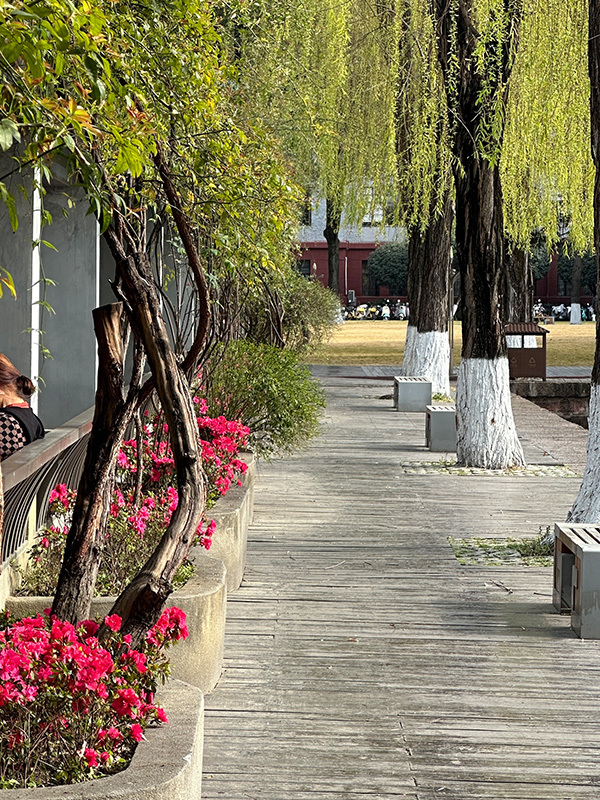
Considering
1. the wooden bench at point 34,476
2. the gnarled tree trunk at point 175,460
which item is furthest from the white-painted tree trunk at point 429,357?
the gnarled tree trunk at point 175,460

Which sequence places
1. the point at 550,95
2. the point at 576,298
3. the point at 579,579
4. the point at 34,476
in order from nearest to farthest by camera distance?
the point at 34,476
the point at 579,579
the point at 550,95
the point at 576,298

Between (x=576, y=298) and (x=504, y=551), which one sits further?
(x=576, y=298)

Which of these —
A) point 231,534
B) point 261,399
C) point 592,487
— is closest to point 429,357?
point 261,399

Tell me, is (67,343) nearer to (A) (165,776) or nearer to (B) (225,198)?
(B) (225,198)

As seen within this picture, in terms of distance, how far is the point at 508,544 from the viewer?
27.8 feet

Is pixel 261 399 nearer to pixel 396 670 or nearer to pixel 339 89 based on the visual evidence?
pixel 396 670

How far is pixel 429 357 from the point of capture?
65.0 ft

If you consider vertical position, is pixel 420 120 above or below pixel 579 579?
above

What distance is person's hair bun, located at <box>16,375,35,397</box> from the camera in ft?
24.6

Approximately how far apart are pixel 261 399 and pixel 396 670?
4650 millimetres

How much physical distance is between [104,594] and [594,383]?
4135mm

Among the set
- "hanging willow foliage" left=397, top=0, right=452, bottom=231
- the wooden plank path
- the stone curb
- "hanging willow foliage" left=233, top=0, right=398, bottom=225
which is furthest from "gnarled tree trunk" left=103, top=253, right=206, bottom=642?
"hanging willow foliage" left=397, top=0, right=452, bottom=231

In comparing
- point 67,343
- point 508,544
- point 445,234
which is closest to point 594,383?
point 508,544

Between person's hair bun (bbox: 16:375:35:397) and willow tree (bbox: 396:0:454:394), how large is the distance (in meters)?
7.05
